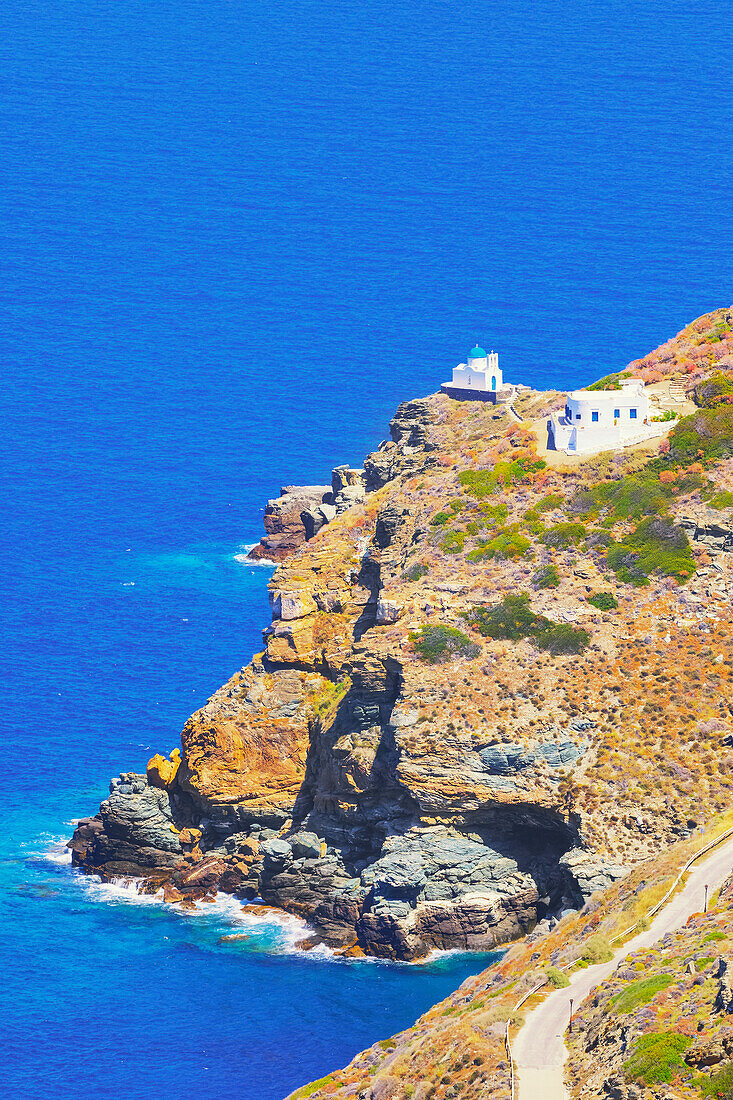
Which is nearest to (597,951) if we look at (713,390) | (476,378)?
(713,390)

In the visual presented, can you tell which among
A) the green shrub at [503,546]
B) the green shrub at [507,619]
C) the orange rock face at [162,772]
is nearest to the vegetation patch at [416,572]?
the green shrub at [503,546]

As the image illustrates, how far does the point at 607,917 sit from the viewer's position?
84375 mm

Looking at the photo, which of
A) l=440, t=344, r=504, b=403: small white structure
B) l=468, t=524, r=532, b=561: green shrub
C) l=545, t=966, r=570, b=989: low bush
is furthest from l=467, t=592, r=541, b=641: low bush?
l=440, t=344, r=504, b=403: small white structure

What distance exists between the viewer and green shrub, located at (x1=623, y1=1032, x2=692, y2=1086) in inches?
2328

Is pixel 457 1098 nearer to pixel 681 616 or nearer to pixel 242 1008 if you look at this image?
pixel 242 1008

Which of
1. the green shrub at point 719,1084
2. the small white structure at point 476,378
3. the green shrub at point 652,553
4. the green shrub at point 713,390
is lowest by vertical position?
the green shrub at point 719,1084

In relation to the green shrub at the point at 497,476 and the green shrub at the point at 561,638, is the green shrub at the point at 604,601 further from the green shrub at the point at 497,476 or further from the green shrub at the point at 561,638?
the green shrub at the point at 497,476

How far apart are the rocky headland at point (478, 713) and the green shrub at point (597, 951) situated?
2032 centimetres

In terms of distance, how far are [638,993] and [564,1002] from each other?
Result: 6685mm

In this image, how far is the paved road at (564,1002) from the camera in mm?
65625

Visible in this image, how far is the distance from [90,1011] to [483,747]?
25.5m

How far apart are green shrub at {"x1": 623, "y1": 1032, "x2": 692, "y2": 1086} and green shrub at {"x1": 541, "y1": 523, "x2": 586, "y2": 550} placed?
196ft

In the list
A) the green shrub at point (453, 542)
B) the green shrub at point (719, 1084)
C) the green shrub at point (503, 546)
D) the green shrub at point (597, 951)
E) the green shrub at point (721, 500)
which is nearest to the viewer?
the green shrub at point (719, 1084)

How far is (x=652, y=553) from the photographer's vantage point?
11606cm
